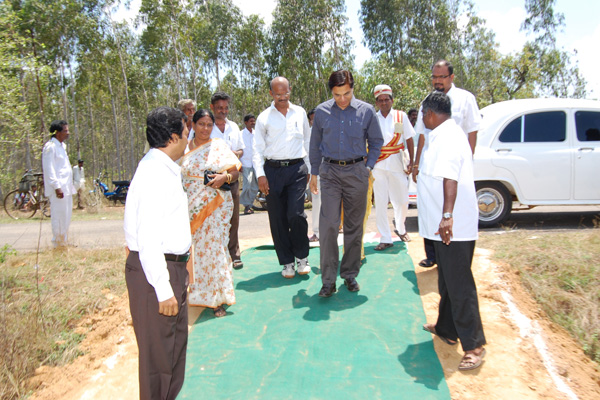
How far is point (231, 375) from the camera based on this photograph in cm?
312

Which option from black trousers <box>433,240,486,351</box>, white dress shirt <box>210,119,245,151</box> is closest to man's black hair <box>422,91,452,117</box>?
black trousers <box>433,240,486,351</box>

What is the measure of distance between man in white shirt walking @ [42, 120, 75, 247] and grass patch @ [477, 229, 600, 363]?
5.81 meters

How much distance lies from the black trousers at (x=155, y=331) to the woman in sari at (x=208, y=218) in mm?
1558

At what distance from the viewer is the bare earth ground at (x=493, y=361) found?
2876 mm

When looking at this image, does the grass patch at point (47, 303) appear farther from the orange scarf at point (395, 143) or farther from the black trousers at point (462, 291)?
the orange scarf at point (395, 143)

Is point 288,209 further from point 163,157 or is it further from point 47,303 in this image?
point 163,157

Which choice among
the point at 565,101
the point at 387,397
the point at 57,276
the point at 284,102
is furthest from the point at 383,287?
the point at 565,101

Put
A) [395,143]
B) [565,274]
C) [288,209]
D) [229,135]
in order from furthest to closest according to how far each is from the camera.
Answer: [395,143], [229,135], [288,209], [565,274]

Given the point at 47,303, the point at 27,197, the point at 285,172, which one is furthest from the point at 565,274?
the point at 27,197

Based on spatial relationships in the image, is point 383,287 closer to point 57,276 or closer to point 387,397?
point 387,397

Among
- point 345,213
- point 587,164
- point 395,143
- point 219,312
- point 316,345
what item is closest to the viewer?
point 316,345

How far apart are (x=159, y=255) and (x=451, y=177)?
6.10 feet

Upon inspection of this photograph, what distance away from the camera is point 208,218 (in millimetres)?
4211

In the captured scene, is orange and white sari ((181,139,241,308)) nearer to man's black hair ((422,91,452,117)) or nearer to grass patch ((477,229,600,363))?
man's black hair ((422,91,452,117))
